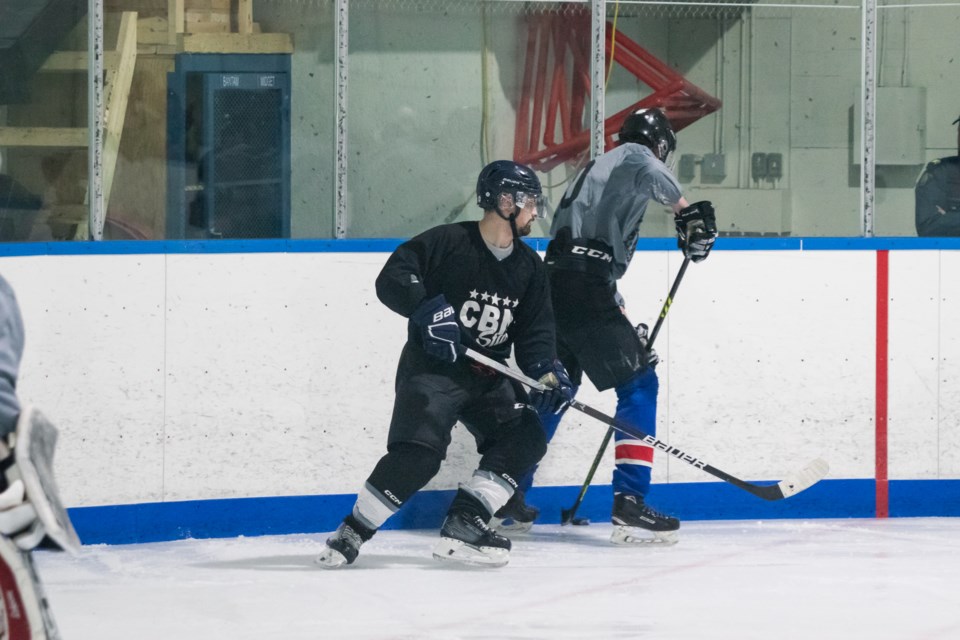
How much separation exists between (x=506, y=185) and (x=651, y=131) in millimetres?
629

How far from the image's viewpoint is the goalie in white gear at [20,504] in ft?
6.73

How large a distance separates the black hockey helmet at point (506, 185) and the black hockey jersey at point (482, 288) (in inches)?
3.9

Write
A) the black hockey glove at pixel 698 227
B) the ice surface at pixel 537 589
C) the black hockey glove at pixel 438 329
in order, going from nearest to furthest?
the ice surface at pixel 537 589 < the black hockey glove at pixel 438 329 < the black hockey glove at pixel 698 227

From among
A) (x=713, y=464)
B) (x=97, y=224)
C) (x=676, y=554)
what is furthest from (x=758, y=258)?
(x=97, y=224)

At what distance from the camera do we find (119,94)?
4258 mm

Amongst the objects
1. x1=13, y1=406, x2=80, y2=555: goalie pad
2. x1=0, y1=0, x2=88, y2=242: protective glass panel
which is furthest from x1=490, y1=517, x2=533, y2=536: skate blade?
x1=13, y1=406, x2=80, y2=555: goalie pad

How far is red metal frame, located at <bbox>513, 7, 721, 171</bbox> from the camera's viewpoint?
15.5ft

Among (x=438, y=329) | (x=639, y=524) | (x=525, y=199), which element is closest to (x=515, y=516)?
(x=639, y=524)

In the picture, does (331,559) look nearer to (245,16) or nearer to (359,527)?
(359,527)

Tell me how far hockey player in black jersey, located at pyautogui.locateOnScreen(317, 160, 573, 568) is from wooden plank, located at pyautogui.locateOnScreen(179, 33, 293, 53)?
84cm

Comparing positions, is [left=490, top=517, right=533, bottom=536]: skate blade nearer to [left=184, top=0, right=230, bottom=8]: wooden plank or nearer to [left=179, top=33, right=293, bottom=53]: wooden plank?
[left=179, top=33, right=293, bottom=53]: wooden plank

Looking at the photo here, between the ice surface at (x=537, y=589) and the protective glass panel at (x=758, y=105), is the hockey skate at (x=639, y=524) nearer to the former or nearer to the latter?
the ice surface at (x=537, y=589)

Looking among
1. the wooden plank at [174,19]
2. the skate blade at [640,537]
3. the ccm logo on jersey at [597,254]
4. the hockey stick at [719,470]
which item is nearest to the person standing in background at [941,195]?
the hockey stick at [719,470]

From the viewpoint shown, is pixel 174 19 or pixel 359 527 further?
pixel 174 19
